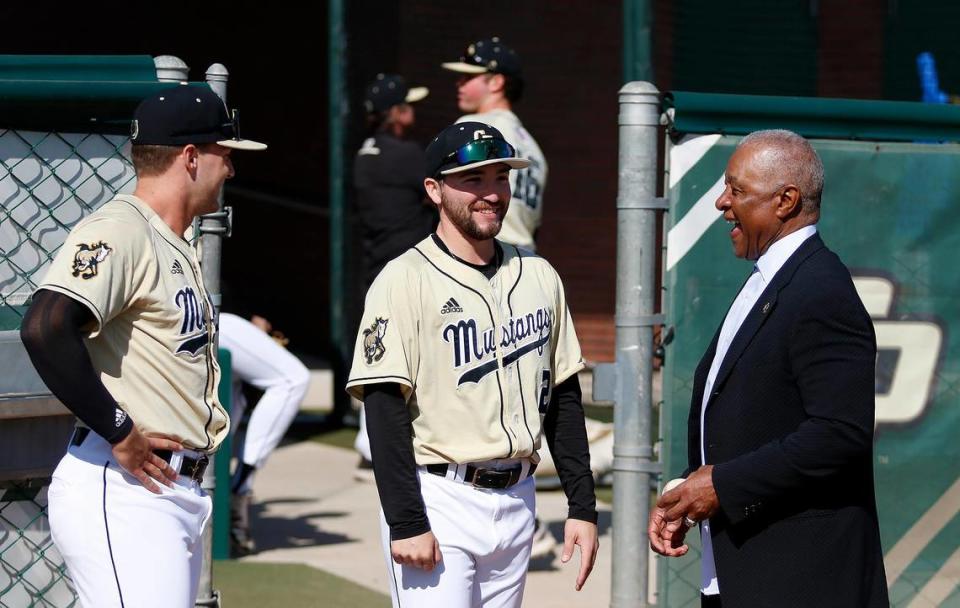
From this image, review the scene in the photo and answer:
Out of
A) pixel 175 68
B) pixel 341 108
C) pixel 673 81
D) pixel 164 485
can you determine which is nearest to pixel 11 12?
pixel 341 108

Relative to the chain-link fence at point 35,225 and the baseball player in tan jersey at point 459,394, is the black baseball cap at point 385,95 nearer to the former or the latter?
the chain-link fence at point 35,225

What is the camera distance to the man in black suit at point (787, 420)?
3.06m

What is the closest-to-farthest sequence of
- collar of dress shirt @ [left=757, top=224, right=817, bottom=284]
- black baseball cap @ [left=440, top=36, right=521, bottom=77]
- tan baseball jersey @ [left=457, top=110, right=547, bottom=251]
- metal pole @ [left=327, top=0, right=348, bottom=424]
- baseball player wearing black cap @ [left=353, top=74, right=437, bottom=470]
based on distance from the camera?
collar of dress shirt @ [left=757, top=224, right=817, bottom=284], tan baseball jersey @ [left=457, top=110, right=547, bottom=251], black baseball cap @ [left=440, top=36, right=521, bottom=77], baseball player wearing black cap @ [left=353, top=74, right=437, bottom=470], metal pole @ [left=327, top=0, right=348, bottom=424]

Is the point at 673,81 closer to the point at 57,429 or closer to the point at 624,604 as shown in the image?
the point at 624,604

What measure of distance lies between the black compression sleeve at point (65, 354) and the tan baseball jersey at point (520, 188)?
3329mm

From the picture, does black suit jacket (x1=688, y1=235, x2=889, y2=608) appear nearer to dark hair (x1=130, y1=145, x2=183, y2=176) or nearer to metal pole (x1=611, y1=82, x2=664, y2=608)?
metal pole (x1=611, y1=82, x2=664, y2=608)

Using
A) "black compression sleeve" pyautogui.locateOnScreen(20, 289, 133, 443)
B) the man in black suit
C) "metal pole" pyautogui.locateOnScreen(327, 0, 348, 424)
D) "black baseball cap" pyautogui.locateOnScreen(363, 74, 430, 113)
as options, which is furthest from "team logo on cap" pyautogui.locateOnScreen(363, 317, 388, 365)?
"metal pole" pyautogui.locateOnScreen(327, 0, 348, 424)

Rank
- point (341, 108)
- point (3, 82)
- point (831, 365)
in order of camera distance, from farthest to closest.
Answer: point (341, 108), point (3, 82), point (831, 365)

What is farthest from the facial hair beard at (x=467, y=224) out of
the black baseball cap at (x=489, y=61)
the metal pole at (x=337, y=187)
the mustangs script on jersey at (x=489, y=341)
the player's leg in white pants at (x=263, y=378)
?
the metal pole at (x=337, y=187)

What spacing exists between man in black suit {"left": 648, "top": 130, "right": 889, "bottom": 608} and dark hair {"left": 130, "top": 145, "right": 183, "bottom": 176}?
1.31m

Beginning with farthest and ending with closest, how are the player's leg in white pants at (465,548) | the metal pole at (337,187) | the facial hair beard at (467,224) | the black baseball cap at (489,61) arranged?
1. the metal pole at (337,187)
2. the black baseball cap at (489,61)
3. the facial hair beard at (467,224)
4. the player's leg in white pants at (465,548)

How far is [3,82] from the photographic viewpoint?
3492mm

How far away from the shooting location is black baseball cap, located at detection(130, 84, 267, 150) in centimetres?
328

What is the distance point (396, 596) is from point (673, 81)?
7.35m
